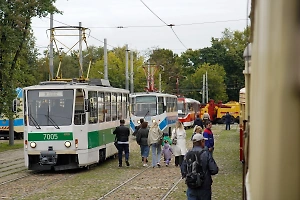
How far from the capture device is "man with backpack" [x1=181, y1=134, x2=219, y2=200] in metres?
7.87

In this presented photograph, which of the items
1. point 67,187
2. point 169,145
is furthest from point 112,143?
point 67,187

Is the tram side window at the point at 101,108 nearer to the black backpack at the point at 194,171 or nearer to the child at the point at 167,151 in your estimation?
the child at the point at 167,151

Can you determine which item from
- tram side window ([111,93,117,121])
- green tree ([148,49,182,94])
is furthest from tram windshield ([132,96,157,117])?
green tree ([148,49,182,94])

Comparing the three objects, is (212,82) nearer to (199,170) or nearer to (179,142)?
(179,142)

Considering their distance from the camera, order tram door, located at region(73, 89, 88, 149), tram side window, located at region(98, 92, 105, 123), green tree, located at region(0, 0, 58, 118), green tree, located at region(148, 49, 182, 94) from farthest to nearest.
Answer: green tree, located at region(148, 49, 182, 94) → green tree, located at region(0, 0, 58, 118) → tram side window, located at region(98, 92, 105, 123) → tram door, located at region(73, 89, 88, 149)

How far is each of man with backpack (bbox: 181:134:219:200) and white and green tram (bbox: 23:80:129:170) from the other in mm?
10521

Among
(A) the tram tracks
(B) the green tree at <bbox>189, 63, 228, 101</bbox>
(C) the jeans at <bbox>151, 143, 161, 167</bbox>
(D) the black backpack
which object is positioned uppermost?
(B) the green tree at <bbox>189, 63, 228, 101</bbox>

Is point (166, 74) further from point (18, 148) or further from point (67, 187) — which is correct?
point (67, 187)

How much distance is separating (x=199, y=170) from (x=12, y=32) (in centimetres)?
2110

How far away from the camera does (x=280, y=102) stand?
2.12 m

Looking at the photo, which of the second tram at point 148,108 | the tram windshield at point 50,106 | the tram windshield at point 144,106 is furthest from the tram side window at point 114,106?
the tram windshield at point 144,106

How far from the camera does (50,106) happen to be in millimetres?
18500

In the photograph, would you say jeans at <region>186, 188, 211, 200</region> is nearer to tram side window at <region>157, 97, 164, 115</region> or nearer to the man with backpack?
the man with backpack

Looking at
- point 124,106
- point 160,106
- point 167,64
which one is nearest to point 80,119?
Answer: point 124,106
